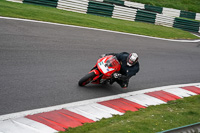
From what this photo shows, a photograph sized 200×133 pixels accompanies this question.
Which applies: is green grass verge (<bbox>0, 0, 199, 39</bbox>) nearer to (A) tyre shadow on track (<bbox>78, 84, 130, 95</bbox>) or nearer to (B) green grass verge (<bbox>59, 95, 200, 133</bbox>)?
(A) tyre shadow on track (<bbox>78, 84, 130, 95</bbox>)

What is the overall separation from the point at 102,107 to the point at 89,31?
7.54 metres

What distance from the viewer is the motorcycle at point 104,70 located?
7832 millimetres

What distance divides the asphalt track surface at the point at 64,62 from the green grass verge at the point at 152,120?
1.35m

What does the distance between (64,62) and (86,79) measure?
6.34ft

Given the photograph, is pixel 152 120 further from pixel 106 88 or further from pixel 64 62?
pixel 64 62

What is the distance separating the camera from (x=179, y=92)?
938cm

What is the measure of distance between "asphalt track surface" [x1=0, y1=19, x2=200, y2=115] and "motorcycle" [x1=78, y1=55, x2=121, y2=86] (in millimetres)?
309

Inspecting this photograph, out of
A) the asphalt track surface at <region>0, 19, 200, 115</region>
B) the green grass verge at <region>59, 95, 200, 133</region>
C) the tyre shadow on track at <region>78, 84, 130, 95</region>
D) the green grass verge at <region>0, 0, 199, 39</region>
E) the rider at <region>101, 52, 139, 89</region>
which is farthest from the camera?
the green grass verge at <region>0, 0, 199, 39</region>

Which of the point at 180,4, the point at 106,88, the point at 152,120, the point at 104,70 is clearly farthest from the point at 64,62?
the point at 180,4

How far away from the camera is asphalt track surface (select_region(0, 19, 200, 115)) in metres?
7.12

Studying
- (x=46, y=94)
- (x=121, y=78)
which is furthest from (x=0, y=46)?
(x=121, y=78)

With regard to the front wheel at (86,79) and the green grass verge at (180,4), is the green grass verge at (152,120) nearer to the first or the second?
the front wheel at (86,79)

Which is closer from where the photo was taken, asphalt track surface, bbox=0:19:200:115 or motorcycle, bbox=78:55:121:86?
asphalt track surface, bbox=0:19:200:115

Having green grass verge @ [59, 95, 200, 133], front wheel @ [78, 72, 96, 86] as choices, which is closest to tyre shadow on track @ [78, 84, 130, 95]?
front wheel @ [78, 72, 96, 86]
